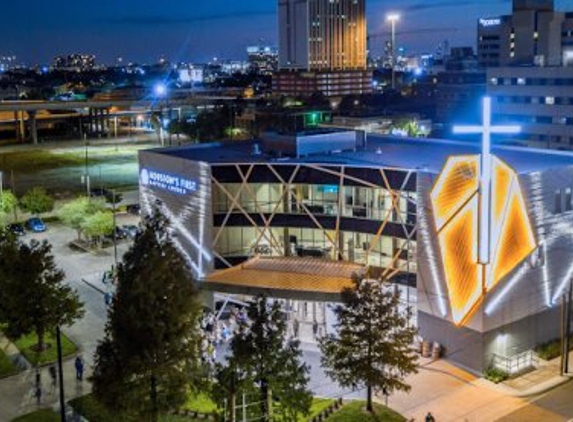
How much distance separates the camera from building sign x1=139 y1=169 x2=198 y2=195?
44875 mm

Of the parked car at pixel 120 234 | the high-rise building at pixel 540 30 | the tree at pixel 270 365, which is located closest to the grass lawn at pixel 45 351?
the tree at pixel 270 365

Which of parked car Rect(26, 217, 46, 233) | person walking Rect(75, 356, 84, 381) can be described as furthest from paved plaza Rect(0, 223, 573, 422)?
parked car Rect(26, 217, 46, 233)

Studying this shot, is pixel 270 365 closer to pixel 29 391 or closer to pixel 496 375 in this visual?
pixel 496 375

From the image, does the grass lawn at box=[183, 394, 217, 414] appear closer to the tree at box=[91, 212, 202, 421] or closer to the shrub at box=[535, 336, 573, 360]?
the tree at box=[91, 212, 202, 421]

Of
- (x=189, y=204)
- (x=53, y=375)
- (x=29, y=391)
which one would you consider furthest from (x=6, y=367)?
(x=189, y=204)

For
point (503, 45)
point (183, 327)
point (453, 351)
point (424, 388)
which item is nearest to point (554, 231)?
point (453, 351)

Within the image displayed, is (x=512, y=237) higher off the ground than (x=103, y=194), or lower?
higher

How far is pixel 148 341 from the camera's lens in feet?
87.6

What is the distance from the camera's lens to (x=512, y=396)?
3294 cm

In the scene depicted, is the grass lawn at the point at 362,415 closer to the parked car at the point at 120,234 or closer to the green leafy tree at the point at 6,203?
the parked car at the point at 120,234

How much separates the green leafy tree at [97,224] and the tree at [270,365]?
3442 cm

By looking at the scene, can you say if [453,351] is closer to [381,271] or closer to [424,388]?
[424,388]

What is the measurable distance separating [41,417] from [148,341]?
8.29m

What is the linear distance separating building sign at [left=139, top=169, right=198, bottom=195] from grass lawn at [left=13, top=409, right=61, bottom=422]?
651 inches
